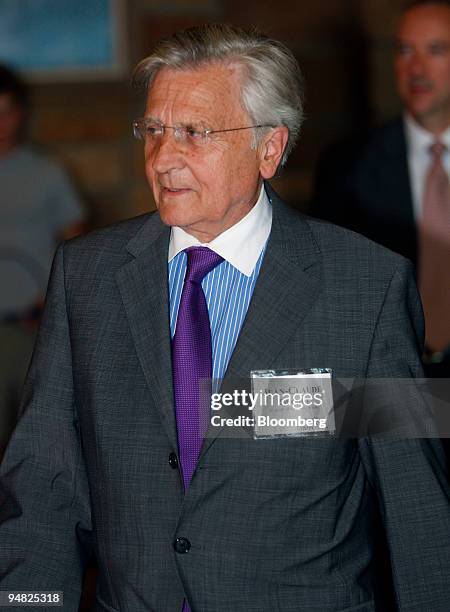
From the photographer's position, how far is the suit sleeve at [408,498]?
80.5 inches

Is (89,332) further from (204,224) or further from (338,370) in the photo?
(338,370)

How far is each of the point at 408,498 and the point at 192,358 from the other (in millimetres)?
451

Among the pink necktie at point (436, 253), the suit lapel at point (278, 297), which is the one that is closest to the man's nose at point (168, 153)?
the suit lapel at point (278, 297)

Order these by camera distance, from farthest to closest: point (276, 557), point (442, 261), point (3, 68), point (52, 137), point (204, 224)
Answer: point (52, 137)
point (3, 68)
point (442, 261)
point (204, 224)
point (276, 557)

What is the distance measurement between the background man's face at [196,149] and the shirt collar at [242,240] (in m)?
0.07

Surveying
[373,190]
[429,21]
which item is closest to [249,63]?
[373,190]

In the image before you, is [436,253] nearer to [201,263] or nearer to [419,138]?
[419,138]

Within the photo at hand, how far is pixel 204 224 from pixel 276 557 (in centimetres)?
60

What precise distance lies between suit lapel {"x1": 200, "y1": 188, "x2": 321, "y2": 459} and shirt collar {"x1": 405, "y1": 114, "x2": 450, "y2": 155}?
1510 millimetres

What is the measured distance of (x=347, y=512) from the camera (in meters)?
2.08

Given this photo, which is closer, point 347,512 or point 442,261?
point 347,512

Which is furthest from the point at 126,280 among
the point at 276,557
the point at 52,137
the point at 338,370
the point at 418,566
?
the point at 52,137

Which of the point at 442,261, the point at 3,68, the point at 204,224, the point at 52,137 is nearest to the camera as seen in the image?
the point at 204,224

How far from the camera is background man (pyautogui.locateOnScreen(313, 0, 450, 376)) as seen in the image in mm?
3525
